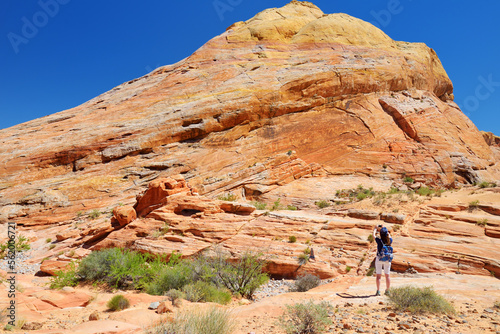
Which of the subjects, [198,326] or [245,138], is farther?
[245,138]

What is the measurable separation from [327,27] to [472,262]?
31.5 m

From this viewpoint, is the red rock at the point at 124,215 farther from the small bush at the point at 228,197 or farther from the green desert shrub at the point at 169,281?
the green desert shrub at the point at 169,281

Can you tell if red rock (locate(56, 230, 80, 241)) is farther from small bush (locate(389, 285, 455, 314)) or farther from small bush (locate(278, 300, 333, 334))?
small bush (locate(389, 285, 455, 314))

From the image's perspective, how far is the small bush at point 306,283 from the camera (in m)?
9.37

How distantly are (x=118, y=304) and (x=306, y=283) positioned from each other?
5814 mm

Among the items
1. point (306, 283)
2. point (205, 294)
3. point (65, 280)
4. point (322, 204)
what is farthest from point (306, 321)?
point (322, 204)

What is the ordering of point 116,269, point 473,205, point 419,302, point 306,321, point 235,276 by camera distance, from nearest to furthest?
point 306,321, point 419,302, point 235,276, point 116,269, point 473,205

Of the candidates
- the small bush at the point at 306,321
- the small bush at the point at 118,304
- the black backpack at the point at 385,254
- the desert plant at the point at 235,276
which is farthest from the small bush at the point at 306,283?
the small bush at the point at 118,304

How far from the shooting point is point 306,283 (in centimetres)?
947

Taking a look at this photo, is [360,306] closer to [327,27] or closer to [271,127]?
[271,127]

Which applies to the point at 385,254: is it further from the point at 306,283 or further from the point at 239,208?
the point at 239,208

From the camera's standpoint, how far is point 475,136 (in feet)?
95.4

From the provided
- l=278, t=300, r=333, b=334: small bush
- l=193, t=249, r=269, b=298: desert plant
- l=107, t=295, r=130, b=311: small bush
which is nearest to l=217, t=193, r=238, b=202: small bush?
l=193, t=249, r=269, b=298: desert plant

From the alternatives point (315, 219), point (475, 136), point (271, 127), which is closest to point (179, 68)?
point (271, 127)
